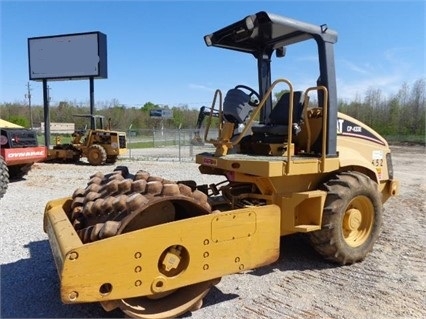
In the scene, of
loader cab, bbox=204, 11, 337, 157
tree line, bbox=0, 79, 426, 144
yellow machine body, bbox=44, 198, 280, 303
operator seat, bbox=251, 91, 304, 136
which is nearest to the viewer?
yellow machine body, bbox=44, 198, 280, 303

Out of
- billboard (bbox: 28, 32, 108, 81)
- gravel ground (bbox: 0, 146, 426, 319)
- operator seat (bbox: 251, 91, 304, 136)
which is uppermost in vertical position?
billboard (bbox: 28, 32, 108, 81)

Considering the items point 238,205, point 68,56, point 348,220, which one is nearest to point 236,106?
point 238,205

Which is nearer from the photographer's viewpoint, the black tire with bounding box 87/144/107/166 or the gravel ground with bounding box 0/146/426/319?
the gravel ground with bounding box 0/146/426/319

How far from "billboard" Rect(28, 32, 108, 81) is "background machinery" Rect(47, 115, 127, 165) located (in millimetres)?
3128

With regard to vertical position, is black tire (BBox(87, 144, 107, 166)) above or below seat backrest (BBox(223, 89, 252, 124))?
below

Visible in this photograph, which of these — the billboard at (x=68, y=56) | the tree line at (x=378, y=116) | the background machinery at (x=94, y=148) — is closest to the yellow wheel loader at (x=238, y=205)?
the background machinery at (x=94, y=148)

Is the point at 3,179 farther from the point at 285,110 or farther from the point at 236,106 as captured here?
the point at 285,110

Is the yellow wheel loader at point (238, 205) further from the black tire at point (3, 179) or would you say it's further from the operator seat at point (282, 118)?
the black tire at point (3, 179)

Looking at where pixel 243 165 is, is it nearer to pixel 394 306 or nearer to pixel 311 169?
pixel 311 169

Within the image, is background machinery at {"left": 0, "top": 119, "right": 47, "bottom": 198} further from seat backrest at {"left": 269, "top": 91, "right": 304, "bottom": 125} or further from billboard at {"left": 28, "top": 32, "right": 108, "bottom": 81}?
billboard at {"left": 28, "top": 32, "right": 108, "bottom": 81}

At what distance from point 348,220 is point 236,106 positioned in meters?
1.80

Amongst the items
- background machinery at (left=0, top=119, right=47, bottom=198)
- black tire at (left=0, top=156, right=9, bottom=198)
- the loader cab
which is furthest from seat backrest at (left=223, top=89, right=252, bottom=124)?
background machinery at (left=0, top=119, right=47, bottom=198)

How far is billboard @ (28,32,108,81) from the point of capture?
18.7 metres

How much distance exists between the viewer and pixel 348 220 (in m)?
4.32
